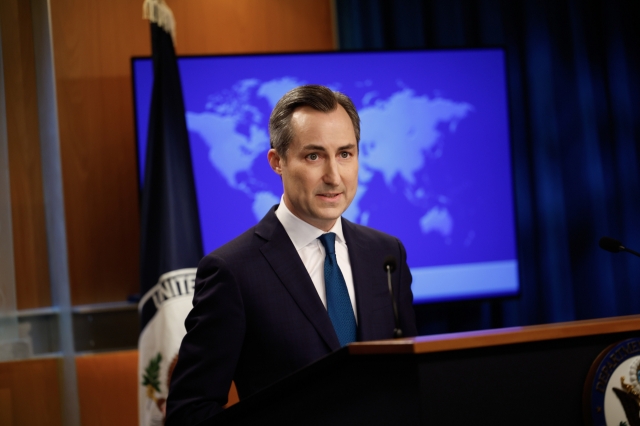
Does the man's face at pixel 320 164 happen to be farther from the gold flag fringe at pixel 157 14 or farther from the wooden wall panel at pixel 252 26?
the wooden wall panel at pixel 252 26

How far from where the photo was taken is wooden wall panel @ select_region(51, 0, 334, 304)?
3.67m

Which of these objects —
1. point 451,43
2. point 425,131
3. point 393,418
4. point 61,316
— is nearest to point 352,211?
point 425,131

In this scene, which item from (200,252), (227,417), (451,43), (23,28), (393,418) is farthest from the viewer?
(451,43)

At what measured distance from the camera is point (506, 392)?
1226mm

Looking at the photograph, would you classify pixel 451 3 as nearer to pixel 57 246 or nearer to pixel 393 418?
pixel 57 246

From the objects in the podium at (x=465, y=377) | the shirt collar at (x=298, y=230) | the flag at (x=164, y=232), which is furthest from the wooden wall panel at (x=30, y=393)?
the podium at (x=465, y=377)

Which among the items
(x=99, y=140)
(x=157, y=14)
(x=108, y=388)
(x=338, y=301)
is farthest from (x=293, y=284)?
(x=99, y=140)

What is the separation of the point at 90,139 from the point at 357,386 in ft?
9.32

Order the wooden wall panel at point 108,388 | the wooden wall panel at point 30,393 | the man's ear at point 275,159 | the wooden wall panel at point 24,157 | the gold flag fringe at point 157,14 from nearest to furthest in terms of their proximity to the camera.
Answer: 1. the man's ear at point 275,159
2. the wooden wall panel at point 30,393
3. the wooden wall panel at point 24,157
4. the gold flag fringe at point 157,14
5. the wooden wall panel at point 108,388

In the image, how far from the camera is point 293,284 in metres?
1.83

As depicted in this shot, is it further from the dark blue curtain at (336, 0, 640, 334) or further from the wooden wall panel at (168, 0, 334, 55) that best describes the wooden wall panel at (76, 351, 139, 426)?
the dark blue curtain at (336, 0, 640, 334)

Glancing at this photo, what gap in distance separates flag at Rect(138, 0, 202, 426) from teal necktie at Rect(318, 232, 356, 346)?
1256mm

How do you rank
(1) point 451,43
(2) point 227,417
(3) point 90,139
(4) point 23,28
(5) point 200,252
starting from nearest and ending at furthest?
1. (2) point 227,417
2. (4) point 23,28
3. (5) point 200,252
4. (3) point 90,139
5. (1) point 451,43

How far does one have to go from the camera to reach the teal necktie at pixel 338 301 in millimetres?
1853
